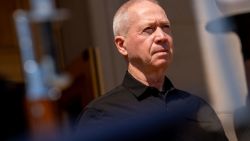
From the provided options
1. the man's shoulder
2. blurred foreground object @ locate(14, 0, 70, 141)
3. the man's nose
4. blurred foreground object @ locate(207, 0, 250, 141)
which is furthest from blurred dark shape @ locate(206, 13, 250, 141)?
blurred foreground object @ locate(14, 0, 70, 141)

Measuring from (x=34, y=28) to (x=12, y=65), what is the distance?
301 mm

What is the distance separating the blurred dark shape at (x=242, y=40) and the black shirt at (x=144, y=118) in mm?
388

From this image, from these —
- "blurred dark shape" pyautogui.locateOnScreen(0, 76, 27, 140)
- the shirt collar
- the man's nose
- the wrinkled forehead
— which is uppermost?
the wrinkled forehead

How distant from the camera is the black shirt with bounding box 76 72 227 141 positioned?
57.7 inches

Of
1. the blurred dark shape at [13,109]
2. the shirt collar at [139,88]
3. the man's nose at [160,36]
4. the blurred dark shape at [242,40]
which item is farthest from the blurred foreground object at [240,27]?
the blurred dark shape at [13,109]

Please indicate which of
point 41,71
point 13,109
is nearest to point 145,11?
point 41,71

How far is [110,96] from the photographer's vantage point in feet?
4.98

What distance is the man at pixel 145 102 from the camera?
4.81 ft

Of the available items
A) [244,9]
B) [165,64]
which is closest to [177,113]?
[165,64]

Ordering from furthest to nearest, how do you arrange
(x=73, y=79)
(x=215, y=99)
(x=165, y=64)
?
(x=73, y=79), (x=215, y=99), (x=165, y=64)

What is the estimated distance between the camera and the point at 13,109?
2.31 m

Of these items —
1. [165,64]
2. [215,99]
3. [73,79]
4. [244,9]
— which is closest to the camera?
[165,64]

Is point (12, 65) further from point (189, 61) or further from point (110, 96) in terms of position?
point (110, 96)

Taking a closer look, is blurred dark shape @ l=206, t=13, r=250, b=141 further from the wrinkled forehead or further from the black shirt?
the wrinkled forehead
